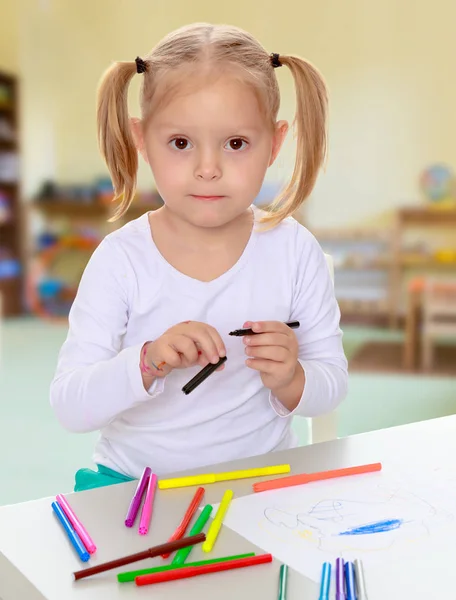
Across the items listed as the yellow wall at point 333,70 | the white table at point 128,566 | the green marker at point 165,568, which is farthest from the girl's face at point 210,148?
the yellow wall at point 333,70

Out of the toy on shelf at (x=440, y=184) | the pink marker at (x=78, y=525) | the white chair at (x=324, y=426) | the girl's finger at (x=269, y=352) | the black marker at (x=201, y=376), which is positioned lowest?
the toy on shelf at (x=440, y=184)

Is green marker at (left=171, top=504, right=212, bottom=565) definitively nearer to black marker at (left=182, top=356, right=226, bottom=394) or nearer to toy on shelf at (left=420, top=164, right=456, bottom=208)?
black marker at (left=182, top=356, right=226, bottom=394)

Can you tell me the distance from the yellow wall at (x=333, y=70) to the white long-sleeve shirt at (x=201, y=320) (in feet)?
12.9

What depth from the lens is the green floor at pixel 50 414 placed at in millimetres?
2092

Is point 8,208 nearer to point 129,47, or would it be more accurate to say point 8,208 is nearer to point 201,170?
point 129,47

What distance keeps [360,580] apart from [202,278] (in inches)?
18.8

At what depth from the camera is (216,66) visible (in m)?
0.78

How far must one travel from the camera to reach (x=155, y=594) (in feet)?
1.51

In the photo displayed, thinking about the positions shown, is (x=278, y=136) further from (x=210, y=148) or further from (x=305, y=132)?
(x=210, y=148)

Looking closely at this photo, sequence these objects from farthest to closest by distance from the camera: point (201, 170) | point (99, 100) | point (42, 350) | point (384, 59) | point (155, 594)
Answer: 1. point (384, 59)
2. point (42, 350)
3. point (99, 100)
4. point (201, 170)
5. point (155, 594)

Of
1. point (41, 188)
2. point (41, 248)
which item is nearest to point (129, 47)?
point (41, 188)

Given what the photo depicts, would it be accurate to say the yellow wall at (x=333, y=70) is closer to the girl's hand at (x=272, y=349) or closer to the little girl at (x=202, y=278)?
the little girl at (x=202, y=278)

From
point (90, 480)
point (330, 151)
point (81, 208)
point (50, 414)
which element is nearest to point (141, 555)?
point (90, 480)

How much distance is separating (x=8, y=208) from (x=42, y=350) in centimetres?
188
